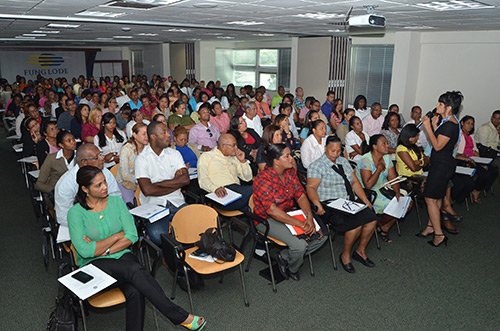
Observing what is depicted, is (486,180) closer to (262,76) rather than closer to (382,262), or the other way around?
(382,262)

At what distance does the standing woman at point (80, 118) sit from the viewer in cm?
716

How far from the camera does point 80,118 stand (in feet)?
23.6

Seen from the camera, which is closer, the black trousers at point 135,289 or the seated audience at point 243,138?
the black trousers at point 135,289

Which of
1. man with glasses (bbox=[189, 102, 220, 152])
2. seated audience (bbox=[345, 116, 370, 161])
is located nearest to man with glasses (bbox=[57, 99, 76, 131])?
man with glasses (bbox=[189, 102, 220, 152])

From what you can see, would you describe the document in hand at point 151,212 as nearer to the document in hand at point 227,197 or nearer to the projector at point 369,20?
the document in hand at point 227,197

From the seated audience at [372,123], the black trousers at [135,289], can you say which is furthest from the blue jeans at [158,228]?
the seated audience at [372,123]

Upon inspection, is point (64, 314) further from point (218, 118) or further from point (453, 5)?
point (218, 118)

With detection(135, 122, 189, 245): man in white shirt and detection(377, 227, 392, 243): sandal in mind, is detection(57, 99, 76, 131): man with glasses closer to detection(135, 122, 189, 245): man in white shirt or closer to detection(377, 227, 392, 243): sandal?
detection(135, 122, 189, 245): man in white shirt

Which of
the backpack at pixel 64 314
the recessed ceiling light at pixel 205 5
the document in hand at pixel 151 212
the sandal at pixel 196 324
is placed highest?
the recessed ceiling light at pixel 205 5

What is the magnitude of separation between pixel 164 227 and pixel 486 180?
5125mm

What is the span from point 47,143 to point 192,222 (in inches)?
107

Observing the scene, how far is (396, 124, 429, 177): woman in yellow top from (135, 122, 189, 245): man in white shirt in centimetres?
275

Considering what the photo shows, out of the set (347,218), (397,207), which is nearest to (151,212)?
(347,218)

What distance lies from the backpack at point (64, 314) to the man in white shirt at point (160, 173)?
1.21 meters
